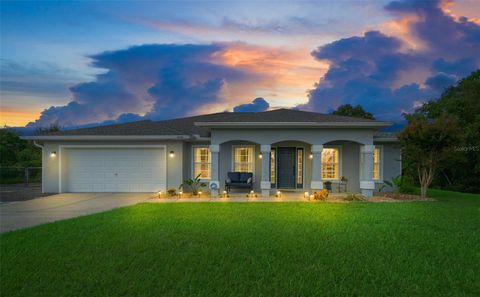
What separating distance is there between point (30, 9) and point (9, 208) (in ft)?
25.2

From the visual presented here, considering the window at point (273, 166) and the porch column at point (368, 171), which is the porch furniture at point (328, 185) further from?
the window at point (273, 166)

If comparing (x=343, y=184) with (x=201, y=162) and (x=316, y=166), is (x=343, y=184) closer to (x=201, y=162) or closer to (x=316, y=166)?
(x=316, y=166)

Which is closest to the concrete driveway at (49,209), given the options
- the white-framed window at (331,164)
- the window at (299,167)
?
the window at (299,167)

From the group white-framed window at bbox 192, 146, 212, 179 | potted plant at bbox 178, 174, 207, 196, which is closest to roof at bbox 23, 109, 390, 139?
white-framed window at bbox 192, 146, 212, 179

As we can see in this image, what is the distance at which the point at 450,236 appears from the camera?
21.5 ft

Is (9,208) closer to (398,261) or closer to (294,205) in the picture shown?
(294,205)

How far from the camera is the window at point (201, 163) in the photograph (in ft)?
51.2

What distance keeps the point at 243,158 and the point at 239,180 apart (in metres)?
1.32

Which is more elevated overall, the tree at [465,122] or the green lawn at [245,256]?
the tree at [465,122]

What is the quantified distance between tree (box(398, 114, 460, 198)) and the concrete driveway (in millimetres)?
11397

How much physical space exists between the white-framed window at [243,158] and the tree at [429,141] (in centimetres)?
668

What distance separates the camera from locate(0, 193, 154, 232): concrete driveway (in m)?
8.35

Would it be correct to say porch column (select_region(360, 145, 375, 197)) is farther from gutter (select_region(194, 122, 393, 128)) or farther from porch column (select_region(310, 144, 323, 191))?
porch column (select_region(310, 144, 323, 191))

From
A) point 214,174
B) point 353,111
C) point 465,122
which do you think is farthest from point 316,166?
point 353,111
